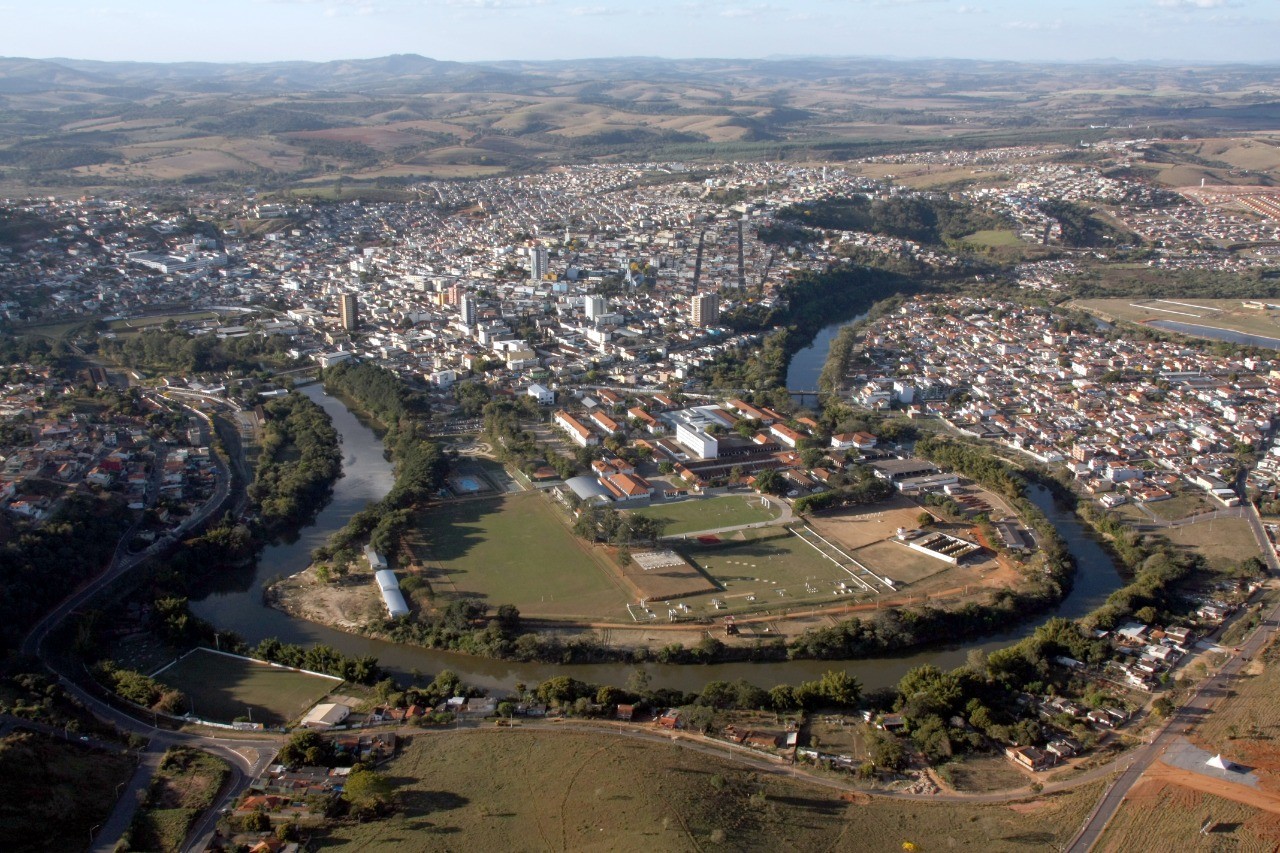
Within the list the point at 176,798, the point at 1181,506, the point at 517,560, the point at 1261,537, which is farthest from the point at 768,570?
the point at 176,798

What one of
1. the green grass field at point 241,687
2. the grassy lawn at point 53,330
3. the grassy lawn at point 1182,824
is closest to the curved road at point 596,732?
the grassy lawn at point 1182,824

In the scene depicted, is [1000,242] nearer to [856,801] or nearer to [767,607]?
[767,607]

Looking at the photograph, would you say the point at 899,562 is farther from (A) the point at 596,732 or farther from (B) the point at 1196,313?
→ (B) the point at 1196,313

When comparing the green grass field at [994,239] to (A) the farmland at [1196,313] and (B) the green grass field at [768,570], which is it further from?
(B) the green grass field at [768,570]

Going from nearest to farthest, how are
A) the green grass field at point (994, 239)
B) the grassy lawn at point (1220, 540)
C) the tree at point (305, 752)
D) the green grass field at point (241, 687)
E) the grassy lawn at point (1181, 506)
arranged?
the tree at point (305, 752), the green grass field at point (241, 687), the grassy lawn at point (1220, 540), the grassy lawn at point (1181, 506), the green grass field at point (994, 239)

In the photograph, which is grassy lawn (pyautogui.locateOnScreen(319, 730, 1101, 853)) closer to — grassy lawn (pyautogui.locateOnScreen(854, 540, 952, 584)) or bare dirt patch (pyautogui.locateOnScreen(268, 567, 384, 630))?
bare dirt patch (pyautogui.locateOnScreen(268, 567, 384, 630))

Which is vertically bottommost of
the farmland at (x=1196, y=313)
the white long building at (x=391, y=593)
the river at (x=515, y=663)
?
the river at (x=515, y=663)

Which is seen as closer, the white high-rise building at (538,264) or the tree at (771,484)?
the tree at (771,484)
